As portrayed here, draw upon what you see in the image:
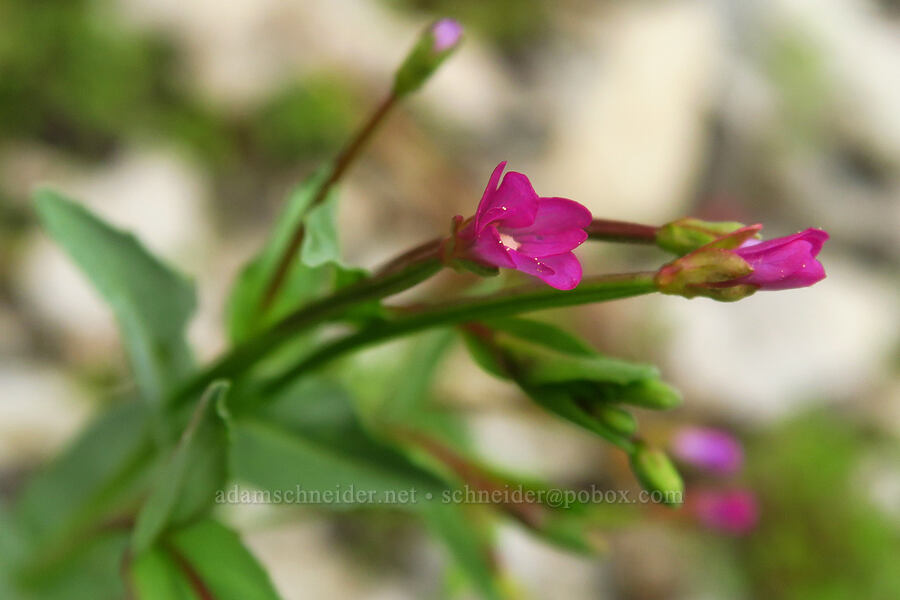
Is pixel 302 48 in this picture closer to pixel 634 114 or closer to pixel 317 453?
pixel 634 114

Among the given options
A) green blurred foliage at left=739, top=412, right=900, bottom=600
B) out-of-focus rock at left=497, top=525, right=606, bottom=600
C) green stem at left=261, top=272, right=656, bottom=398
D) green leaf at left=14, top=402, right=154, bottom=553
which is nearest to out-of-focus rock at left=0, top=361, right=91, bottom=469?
green leaf at left=14, top=402, right=154, bottom=553

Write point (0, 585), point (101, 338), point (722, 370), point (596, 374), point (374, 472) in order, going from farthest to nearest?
point (722, 370)
point (101, 338)
point (0, 585)
point (374, 472)
point (596, 374)

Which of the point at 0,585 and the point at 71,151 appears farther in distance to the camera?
the point at 71,151

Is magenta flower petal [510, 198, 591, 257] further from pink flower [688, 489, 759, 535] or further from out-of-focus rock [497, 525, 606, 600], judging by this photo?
out-of-focus rock [497, 525, 606, 600]

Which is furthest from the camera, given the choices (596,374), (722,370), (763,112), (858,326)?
(763,112)

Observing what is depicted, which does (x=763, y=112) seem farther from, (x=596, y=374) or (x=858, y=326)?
(x=596, y=374)

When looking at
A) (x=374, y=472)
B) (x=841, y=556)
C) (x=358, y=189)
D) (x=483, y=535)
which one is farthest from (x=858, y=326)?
(x=374, y=472)
